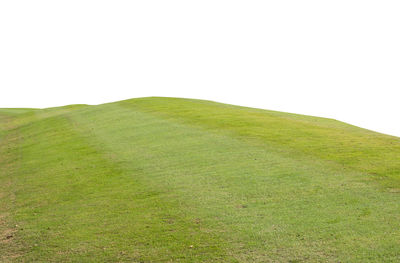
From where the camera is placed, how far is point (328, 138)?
17844mm

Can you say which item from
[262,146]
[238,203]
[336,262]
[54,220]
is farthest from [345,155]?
[54,220]

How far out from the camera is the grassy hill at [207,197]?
8164mm

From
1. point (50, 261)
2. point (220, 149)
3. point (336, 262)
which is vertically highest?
point (220, 149)

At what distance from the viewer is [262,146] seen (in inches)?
643

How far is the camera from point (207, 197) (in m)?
10.9

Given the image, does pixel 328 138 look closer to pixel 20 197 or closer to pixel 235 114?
pixel 235 114

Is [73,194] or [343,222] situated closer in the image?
[343,222]

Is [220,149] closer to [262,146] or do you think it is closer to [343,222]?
[262,146]

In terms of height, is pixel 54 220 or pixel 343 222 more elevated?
pixel 343 222

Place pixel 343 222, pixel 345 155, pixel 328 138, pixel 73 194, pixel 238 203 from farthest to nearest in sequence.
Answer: pixel 328 138 < pixel 345 155 < pixel 73 194 < pixel 238 203 < pixel 343 222

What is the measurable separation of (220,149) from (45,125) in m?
16.9

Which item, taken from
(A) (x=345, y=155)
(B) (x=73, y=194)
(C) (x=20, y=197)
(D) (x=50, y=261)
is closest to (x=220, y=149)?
(A) (x=345, y=155)

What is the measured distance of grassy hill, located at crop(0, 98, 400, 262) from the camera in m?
8.16

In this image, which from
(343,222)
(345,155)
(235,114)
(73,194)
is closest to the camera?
(343,222)
